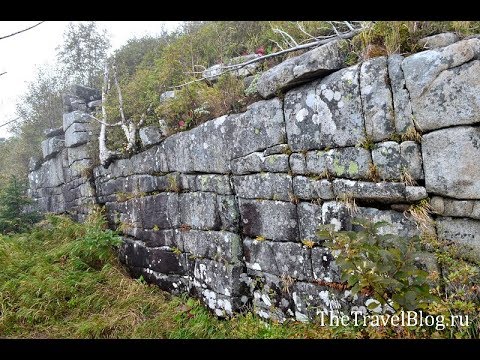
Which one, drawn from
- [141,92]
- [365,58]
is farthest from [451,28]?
[141,92]

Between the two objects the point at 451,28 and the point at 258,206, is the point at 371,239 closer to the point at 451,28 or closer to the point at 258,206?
the point at 258,206

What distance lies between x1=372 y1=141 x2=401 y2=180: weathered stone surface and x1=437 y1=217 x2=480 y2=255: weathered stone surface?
0.56 meters

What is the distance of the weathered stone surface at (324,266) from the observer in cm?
339

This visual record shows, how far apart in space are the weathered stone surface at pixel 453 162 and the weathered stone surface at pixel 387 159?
23 cm

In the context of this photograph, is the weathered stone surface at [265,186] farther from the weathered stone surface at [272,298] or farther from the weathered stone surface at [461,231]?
the weathered stone surface at [461,231]

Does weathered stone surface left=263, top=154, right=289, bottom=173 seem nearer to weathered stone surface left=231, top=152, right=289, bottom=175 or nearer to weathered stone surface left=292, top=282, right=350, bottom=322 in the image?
weathered stone surface left=231, top=152, right=289, bottom=175

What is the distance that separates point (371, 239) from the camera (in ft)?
8.78

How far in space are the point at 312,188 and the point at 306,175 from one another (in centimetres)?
18

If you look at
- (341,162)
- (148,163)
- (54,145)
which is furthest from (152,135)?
(54,145)

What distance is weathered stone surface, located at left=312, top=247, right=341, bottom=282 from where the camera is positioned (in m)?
3.39

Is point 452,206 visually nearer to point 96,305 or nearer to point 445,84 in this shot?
point 445,84

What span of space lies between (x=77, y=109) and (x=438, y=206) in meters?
9.28

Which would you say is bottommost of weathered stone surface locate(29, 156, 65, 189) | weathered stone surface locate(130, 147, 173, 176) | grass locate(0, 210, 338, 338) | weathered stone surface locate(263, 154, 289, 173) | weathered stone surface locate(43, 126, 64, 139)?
grass locate(0, 210, 338, 338)

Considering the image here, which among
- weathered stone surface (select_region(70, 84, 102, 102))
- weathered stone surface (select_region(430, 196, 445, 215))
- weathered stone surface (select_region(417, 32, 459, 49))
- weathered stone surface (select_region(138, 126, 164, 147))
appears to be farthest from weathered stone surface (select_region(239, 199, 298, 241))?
weathered stone surface (select_region(70, 84, 102, 102))
